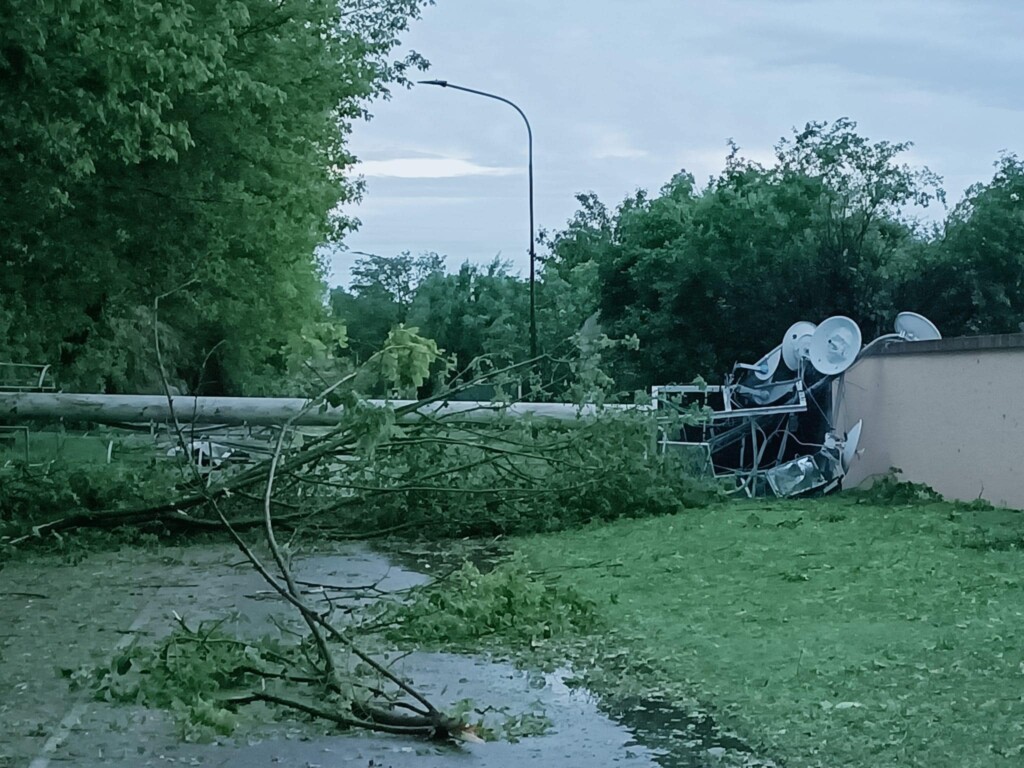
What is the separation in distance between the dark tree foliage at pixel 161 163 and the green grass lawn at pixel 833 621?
674 centimetres

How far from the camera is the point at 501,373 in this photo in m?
15.5

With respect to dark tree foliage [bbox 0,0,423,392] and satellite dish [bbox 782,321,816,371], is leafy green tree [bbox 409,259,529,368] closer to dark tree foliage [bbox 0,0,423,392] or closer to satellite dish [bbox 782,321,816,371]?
dark tree foliage [bbox 0,0,423,392]

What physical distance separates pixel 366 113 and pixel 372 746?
92.8 ft

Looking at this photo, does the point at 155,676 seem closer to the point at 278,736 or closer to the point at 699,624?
the point at 278,736

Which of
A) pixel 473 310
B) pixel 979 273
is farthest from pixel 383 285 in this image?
pixel 979 273

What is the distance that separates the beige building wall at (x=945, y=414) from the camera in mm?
17156

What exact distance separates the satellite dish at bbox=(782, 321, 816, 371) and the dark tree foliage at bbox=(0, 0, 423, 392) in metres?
7.51

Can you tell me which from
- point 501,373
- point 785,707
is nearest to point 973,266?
point 501,373

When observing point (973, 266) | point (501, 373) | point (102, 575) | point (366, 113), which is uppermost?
point (366, 113)

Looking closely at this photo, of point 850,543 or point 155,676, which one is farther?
point 850,543

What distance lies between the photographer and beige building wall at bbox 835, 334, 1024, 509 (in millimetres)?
17156

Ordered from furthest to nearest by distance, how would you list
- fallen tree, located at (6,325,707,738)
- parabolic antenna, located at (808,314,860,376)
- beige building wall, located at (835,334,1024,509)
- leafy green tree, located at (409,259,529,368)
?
leafy green tree, located at (409,259,529,368) → parabolic antenna, located at (808,314,860,376) → beige building wall, located at (835,334,1024,509) → fallen tree, located at (6,325,707,738)

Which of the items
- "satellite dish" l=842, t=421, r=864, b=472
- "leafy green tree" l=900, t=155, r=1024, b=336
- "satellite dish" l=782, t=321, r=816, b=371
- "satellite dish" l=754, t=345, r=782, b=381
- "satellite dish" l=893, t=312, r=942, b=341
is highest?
"leafy green tree" l=900, t=155, r=1024, b=336

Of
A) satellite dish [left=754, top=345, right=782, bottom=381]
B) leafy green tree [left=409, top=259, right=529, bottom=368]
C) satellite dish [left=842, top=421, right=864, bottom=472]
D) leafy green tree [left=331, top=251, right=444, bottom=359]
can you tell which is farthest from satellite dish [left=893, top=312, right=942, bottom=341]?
leafy green tree [left=331, top=251, right=444, bottom=359]
